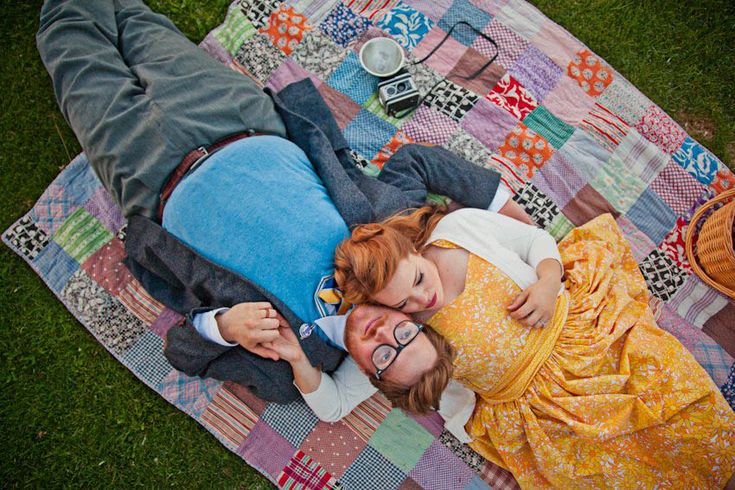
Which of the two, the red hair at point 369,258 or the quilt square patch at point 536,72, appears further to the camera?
the quilt square patch at point 536,72

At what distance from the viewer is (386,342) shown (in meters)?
1.98

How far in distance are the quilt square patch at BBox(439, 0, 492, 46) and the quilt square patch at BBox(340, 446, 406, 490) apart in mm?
2481

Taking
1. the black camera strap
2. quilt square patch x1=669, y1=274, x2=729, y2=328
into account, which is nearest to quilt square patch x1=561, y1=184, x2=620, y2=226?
quilt square patch x1=669, y1=274, x2=729, y2=328

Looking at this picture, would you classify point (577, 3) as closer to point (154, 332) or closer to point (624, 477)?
point (624, 477)

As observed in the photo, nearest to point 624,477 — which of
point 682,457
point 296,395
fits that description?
point 682,457

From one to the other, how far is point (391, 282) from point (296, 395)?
973mm

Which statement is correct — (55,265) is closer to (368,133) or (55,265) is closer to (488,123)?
(368,133)

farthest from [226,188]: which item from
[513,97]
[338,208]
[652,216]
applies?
[652,216]

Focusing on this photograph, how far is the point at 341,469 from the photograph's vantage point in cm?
267

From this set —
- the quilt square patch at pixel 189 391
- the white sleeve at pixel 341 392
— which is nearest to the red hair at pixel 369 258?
the white sleeve at pixel 341 392

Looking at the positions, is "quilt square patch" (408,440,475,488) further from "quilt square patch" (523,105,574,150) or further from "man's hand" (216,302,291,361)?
"quilt square patch" (523,105,574,150)

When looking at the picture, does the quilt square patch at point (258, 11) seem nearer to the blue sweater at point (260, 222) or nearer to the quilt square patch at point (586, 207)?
the blue sweater at point (260, 222)

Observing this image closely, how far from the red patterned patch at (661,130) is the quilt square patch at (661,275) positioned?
2.12 ft

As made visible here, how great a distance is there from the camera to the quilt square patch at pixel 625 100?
3.04 meters
